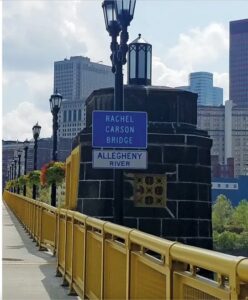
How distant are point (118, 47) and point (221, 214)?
352ft

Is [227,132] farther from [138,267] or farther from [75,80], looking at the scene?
[138,267]

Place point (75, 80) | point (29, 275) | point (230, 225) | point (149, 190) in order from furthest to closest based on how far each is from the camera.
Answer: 1. point (230, 225)
2. point (75, 80)
3. point (149, 190)
4. point (29, 275)

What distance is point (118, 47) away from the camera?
38.4ft

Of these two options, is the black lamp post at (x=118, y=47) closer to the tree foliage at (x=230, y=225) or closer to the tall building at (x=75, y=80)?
the tall building at (x=75, y=80)

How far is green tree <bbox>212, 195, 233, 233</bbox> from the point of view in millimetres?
114438

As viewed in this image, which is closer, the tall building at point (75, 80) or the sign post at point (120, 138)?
the sign post at point (120, 138)

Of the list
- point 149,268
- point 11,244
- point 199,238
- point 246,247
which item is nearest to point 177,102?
point 199,238

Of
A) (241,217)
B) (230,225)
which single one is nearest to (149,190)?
(241,217)

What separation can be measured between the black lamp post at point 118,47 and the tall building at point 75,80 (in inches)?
1684

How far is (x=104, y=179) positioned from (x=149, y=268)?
10856mm

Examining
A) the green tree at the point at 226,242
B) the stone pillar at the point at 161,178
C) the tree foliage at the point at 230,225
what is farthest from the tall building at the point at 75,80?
the tree foliage at the point at 230,225

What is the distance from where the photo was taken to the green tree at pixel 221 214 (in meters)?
114

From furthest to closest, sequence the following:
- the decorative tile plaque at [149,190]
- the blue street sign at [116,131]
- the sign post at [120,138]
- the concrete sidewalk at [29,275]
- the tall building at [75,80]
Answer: the tall building at [75,80], the decorative tile plaque at [149,190], the blue street sign at [116,131], the sign post at [120,138], the concrete sidewalk at [29,275]

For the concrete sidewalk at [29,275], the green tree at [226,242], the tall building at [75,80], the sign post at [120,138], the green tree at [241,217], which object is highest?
the tall building at [75,80]
